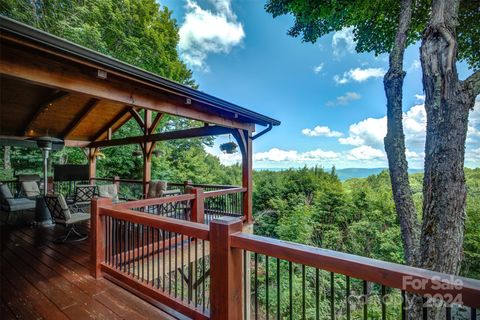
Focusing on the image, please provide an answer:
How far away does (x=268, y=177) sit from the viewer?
42.7 feet

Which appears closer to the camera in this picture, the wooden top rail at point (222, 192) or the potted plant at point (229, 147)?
the wooden top rail at point (222, 192)

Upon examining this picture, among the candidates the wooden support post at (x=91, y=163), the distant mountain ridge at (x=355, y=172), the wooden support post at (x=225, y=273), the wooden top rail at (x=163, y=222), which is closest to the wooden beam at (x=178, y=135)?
the wooden support post at (x=91, y=163)

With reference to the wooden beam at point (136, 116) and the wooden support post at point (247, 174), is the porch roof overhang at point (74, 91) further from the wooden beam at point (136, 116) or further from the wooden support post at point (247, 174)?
the wooden support post at point (247, 174)

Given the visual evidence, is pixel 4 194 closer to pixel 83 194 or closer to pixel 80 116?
pixel 83 194

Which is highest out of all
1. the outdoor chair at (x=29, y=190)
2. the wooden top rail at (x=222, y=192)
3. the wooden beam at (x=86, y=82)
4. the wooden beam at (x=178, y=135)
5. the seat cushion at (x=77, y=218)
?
the wooden beam at (x=86, y=82)

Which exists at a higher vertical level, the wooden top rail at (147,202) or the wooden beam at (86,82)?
the wooden beam at (86,82)

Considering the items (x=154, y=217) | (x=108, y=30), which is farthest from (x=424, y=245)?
(x=108, y=30)

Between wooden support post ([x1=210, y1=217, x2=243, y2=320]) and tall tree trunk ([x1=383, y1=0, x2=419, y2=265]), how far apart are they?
410cm

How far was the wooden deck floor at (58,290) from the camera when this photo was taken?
2234 millimetres

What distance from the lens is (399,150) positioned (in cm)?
446

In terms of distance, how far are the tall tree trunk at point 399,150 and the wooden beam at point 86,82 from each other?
12.2ft

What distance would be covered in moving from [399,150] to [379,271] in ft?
13.6

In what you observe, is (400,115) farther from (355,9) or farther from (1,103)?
(1,103)

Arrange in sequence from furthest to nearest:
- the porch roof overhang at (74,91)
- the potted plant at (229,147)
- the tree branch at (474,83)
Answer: the potted plant at (229,147) < the tree branch at (474,83) < the porch roof overhang at (74,91)
